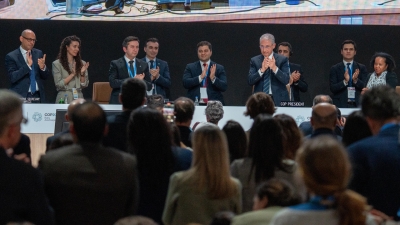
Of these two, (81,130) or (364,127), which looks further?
(364,127)

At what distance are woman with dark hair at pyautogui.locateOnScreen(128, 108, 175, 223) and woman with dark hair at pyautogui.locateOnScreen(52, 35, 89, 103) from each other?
15.0 ft

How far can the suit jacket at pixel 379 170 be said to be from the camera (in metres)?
2.48

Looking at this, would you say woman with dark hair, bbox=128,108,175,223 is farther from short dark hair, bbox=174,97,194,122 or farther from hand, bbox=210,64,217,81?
hand, bbox=210,64,217,81

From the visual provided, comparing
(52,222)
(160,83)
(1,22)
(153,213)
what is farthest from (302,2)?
(52,222)

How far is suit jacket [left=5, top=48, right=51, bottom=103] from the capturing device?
729 centimetres

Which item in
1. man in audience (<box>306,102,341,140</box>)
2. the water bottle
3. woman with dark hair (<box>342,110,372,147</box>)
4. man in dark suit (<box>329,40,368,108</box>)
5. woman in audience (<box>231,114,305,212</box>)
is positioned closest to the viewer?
woman in audience (<box>231,114,305,212</box>)

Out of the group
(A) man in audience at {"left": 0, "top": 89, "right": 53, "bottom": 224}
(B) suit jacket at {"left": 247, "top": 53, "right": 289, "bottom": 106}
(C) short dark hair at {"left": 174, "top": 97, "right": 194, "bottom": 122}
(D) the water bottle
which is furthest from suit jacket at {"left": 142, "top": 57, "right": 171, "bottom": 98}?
(A) man in audience at {"left": 0, "top": 89, "right": 53, "bottom": 224}

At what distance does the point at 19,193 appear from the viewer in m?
2.07

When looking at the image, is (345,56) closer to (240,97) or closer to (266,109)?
(240,97)

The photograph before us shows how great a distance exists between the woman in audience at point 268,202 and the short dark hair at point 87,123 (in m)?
0.66

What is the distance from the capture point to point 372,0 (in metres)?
8.69

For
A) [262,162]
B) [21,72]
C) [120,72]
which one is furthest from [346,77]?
[262,162]

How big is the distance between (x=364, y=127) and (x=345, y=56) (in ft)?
16.8

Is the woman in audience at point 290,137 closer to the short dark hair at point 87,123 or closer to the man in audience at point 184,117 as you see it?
the man in audience at point 184,117
